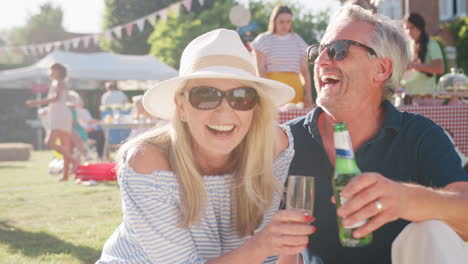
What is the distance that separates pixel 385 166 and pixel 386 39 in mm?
647

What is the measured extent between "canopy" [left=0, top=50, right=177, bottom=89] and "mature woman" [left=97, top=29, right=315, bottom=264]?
714 inches

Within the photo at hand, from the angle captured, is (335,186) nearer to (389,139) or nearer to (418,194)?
(418,194)

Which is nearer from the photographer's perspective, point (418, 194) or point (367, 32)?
point (418, 194)

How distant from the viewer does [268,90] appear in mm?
2650

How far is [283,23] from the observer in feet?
22.3

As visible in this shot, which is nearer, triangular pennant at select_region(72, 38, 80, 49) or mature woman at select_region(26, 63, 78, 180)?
mature woman at select_region(26, 63, 78, 180)

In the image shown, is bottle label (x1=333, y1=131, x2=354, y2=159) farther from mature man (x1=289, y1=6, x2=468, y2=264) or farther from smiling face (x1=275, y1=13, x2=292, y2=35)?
smiling face (x1=275, y1=13, x2=292, y2=35)

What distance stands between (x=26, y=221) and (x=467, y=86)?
5.90 meters

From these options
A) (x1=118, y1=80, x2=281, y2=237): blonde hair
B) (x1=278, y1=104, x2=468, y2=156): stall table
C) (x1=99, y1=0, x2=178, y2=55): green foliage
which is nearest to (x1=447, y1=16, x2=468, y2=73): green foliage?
(x1=278, y1=104, x2=468, y2=156): stall table

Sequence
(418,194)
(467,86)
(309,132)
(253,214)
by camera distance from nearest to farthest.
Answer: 1. (418,194)
2. (253,214)
3. (309,132)
4. (467,86)

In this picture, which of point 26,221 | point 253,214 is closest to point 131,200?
point 253,214

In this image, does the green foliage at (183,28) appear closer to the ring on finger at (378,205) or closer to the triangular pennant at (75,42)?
the triangular pennant at (75,42)

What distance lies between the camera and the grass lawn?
4.63 m

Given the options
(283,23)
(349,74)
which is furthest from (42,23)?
(349,74)
